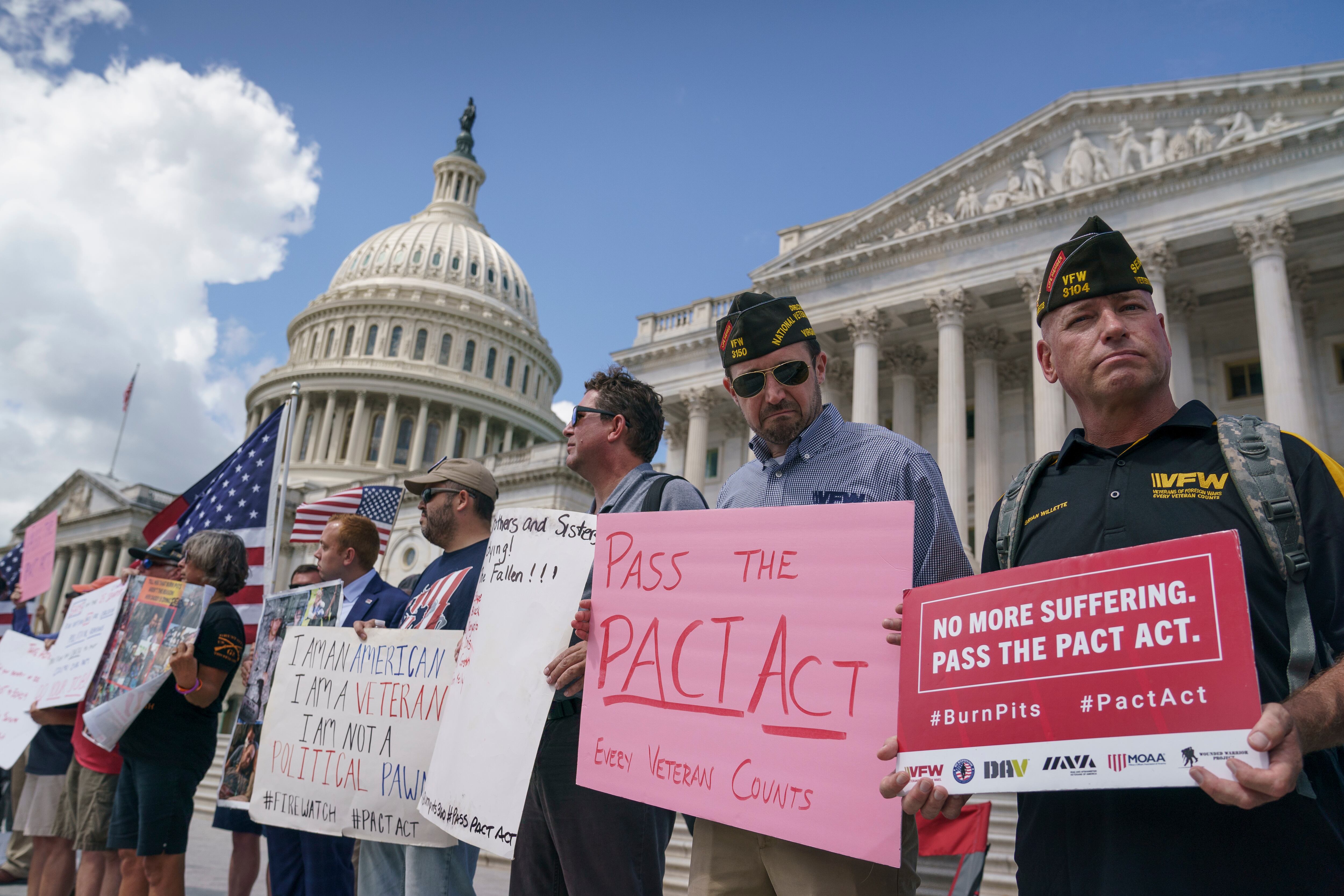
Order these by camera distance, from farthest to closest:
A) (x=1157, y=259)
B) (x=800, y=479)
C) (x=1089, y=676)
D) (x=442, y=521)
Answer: (x=1157, y=259)
(x=442, y=521)
(x=800, y=479)
(x=1089, y=676)

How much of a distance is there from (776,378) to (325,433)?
73.0 metres

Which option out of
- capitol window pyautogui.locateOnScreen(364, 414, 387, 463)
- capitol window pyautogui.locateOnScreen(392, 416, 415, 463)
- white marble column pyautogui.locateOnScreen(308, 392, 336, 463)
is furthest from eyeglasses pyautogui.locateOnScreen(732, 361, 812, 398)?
white marble column pyautogui.locateOnScreen(308, 392, 336, 463)

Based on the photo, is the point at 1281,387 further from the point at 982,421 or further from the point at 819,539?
the point at 819,539

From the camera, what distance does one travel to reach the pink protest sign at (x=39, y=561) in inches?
444

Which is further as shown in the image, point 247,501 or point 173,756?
point 247,501

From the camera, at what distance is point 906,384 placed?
93.0ft

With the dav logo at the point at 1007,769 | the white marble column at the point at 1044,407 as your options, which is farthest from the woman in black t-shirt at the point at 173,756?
the white marble column at the point at 1044,407

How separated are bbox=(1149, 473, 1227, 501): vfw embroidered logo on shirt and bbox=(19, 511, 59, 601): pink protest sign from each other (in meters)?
12.4

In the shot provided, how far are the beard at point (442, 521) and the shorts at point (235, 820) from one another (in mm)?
3160

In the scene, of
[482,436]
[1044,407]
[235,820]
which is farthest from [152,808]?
[482,436]

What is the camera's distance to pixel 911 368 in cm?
2877

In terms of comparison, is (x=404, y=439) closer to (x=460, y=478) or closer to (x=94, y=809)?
(x=94, y=809)

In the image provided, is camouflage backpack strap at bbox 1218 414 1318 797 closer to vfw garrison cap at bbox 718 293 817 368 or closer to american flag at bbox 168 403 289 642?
vfw garrison cap at bbox 718 293 817 368

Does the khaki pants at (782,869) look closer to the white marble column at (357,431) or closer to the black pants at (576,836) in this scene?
the black pants at (576,836)
